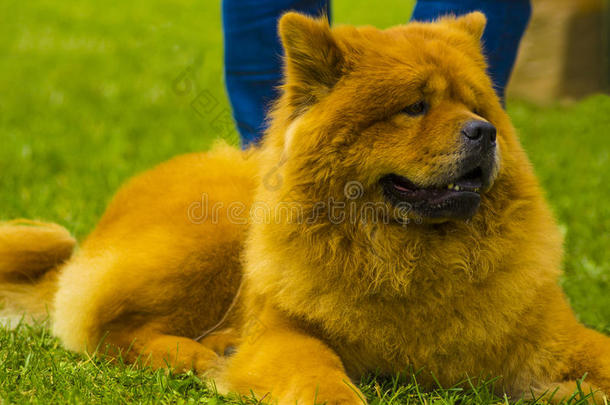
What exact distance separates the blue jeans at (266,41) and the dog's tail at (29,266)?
42.3 inches

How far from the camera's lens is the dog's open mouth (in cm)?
217

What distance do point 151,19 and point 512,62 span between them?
9455 mm

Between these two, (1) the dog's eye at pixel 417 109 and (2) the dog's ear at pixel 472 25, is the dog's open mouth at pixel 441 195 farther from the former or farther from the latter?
(2) the dog's ear at pixel 472 25

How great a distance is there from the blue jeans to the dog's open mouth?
1.11m

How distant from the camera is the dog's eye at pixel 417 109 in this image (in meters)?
2.21

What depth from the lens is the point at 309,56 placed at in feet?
7.44

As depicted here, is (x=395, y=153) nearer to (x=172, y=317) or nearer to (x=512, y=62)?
(x=172, y=317)

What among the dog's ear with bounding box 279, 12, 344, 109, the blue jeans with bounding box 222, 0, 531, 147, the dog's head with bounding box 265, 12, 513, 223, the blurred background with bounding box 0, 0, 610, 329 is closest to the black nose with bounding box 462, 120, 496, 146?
the dog's head with bounding box 265, 12, 513, 223

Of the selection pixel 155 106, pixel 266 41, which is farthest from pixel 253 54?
pixel 155 106

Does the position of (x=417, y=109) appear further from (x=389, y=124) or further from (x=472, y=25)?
(x=472, y=25)

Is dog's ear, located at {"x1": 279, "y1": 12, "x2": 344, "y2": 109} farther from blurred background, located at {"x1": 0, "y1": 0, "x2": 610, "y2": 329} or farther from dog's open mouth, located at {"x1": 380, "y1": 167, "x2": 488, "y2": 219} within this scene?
blurred background, located at {"x1": 0, "y1": 0, "x2": 610, "y2": 329}

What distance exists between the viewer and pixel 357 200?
225cm

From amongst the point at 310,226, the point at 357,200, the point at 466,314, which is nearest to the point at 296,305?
the point at 310,226

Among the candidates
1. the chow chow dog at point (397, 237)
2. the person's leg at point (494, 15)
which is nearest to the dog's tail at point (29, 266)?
the chow chow dog at point (397, 237)
